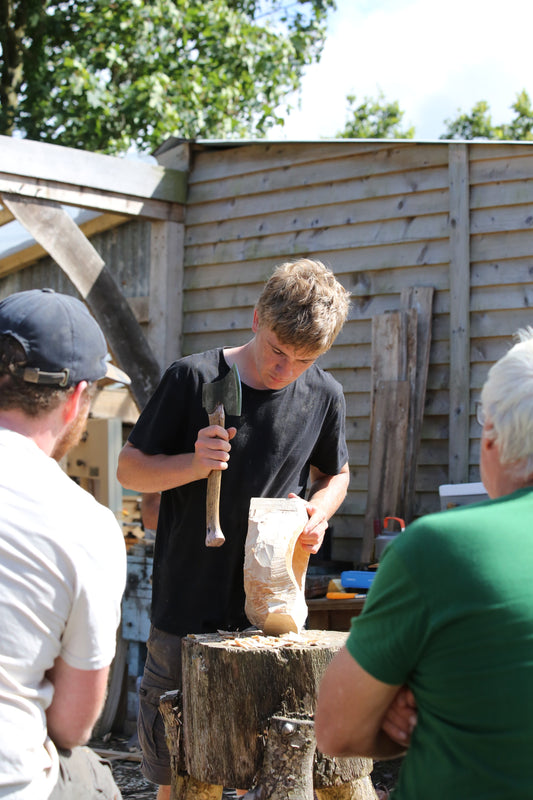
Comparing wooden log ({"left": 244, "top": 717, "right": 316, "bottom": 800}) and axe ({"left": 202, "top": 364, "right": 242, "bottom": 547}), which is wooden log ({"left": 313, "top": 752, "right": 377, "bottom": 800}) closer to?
wooden log ({"left": 244, "top": 717, "right": 316, "bottom": 800})

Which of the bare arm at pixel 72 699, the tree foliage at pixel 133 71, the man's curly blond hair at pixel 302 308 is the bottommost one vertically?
the bare arm at pixel 72 699

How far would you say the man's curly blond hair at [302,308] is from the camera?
249 cm

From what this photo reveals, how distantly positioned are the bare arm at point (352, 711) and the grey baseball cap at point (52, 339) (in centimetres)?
74

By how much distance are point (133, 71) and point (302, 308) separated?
31.5ft

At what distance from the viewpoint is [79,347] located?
5.46 ft

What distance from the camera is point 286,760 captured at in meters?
2.18

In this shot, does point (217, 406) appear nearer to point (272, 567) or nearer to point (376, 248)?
point (272, 567)

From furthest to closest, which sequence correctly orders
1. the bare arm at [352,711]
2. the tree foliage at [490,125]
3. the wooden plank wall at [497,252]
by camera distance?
the tree foliage at [490,125], the wooden plank wall at [497,252], the bare arm at [352,711]

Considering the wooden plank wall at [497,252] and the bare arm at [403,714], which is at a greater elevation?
the wooden plank wall at [497,252]

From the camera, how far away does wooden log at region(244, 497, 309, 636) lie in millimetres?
2402

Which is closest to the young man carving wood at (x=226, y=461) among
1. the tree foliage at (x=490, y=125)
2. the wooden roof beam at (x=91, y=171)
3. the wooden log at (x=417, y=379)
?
the wooden log at (x=417, y=379)

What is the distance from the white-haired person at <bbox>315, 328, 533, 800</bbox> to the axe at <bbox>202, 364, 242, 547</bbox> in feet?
3.23

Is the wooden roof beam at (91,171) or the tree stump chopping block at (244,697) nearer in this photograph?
the tree stump chopping block at (244,697)

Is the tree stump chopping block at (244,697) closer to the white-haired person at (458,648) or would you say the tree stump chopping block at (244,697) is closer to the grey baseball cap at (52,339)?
the white-haired person at (458,648)
